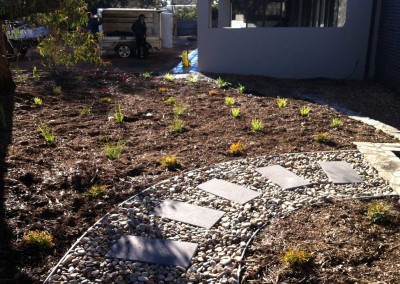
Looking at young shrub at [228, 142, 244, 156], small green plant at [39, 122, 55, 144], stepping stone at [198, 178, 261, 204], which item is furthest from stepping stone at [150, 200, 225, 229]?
small green plant at [39, 122, 55, 144]

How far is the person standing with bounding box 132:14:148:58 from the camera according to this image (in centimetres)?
1559

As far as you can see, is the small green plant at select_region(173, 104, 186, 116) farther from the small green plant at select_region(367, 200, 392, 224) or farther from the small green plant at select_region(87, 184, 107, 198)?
the small green plant at select_region(367, 200, 392, 224)

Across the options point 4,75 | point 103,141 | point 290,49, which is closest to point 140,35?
point 290,49

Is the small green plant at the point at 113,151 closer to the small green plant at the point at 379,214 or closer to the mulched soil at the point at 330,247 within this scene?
the mulched soil at the point at 330,247

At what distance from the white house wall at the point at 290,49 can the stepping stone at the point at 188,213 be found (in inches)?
346

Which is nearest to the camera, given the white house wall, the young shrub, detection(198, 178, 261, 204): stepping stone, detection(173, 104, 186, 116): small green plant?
detection(198, 178, 261, 204): stepping stone

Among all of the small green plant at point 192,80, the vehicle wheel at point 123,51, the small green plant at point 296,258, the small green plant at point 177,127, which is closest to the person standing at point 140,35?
the vehicle wheel at point 123,51

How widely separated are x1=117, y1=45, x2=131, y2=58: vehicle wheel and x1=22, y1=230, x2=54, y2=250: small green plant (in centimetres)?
1392

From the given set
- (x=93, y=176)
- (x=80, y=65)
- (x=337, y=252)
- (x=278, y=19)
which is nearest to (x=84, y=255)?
(x=93, y=176)

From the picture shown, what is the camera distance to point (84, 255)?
132 inches

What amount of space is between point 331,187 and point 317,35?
8.07 m

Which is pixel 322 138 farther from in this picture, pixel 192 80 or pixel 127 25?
pixel 127 25

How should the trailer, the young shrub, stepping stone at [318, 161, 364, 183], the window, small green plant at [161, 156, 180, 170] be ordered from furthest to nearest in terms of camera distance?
the trailer < the window < the young shrub < small green plant at [161, 156, 180, 170] < stepping stone at [318, 161, 364, 183]

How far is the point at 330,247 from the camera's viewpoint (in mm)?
3436
